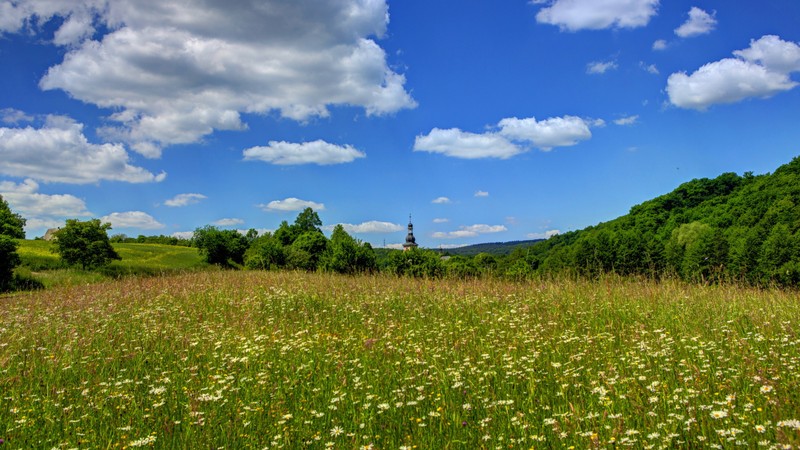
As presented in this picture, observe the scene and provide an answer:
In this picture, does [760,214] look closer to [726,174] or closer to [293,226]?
[726,174]

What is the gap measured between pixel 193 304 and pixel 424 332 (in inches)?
235

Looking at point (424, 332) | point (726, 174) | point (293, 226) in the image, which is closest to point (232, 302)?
point (424, 332)

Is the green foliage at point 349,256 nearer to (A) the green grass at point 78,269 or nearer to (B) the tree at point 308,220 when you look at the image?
(A) the green grass at point 78,269

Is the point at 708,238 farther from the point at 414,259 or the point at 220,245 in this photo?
the point at 220,245

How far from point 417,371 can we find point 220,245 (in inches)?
1664

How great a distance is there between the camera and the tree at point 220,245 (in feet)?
144

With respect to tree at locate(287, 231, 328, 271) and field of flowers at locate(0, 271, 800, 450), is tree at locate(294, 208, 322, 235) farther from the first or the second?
field of flowers at locate(0, 271, 800, 450)

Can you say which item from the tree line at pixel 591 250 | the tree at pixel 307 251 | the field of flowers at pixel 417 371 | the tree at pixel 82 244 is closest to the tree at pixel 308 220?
the tree line at pixel 591 250

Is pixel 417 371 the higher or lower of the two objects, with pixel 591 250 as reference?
lower

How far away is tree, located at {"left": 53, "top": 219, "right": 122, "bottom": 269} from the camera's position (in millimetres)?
27734

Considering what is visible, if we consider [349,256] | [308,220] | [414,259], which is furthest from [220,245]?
[414,259]

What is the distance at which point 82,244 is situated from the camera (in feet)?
92.2

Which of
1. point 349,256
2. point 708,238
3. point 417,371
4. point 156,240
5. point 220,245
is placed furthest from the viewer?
point 156,240

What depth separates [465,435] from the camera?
4.02m
